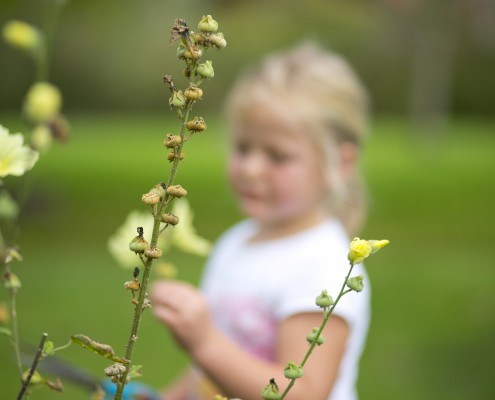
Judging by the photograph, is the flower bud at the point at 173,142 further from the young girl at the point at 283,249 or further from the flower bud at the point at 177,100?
the young girl at the point at 283,249

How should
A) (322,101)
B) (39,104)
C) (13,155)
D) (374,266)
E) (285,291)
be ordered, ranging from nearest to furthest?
(13,155), (39,104), (285,291), (322,101), (374,266)

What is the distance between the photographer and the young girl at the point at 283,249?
5.27 feet

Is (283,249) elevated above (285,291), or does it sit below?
above

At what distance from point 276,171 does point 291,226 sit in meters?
0.14

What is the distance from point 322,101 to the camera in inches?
87.0

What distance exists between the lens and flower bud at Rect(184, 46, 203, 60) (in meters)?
0.70

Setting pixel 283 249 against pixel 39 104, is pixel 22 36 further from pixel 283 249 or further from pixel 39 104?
pixel 283 249

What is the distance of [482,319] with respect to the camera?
5836 mm

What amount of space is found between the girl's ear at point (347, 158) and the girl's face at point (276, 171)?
0.38ft

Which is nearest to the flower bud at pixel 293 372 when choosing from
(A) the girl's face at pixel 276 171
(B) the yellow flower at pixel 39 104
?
(B) the yellow flower at pixel 39 104

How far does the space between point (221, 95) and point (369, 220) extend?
48.4 ft

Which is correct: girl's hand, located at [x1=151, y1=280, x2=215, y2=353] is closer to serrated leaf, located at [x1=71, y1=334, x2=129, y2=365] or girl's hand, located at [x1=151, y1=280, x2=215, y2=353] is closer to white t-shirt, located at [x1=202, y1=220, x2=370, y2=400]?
white t-shirt, located at [x1=202, y1=220, x2=370, y2=400]

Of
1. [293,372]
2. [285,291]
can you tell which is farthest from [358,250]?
[285,291]

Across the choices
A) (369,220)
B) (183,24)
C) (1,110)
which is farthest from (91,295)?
(1,110)
